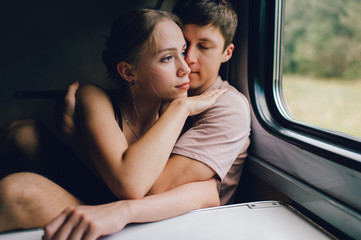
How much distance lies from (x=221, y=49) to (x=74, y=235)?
98 cm

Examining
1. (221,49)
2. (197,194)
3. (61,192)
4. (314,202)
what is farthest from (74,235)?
(221,49)

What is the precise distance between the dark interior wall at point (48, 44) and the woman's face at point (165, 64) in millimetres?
889

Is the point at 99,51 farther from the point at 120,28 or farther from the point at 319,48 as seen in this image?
the point at 319,48

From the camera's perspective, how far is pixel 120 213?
660 millimetres

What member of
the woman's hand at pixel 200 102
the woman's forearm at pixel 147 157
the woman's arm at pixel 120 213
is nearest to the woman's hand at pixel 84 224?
the woman's arm at pixel 120 213

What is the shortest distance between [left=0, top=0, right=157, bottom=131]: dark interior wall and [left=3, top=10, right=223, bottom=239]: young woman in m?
0.76

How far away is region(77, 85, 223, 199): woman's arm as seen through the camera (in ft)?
2.52

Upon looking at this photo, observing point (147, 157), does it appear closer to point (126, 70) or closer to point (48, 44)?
point (126, 70)

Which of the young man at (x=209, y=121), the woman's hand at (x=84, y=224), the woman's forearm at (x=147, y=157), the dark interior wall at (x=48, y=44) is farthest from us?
the dark interior wall at (x=48, y=44)

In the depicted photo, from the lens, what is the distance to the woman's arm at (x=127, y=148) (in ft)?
2.52

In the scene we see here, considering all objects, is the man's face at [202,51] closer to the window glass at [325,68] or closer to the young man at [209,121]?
the young man at [209,121]

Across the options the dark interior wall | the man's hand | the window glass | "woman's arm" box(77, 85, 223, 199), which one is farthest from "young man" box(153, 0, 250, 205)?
the window glass

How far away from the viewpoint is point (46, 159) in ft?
4.13

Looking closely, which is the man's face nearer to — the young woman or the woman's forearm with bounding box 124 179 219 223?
the young woman
